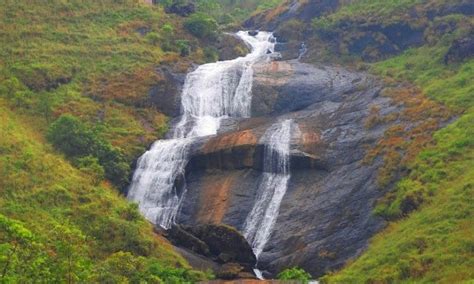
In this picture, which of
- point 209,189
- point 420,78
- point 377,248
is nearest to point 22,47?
point 209,189

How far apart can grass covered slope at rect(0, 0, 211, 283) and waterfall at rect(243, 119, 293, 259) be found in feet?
17.1

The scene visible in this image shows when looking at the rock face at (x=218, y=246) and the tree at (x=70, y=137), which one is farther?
the tree at (x=70, y=137)

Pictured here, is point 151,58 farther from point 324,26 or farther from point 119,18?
point 324,26

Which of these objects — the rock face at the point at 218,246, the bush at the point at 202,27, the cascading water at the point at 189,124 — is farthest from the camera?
the bush at the point at 202,27

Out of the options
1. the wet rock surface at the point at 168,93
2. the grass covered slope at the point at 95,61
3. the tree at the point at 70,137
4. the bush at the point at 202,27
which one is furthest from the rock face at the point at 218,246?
the bush at the point at 202,27

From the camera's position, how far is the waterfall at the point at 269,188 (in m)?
33.1

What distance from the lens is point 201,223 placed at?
34.6 m

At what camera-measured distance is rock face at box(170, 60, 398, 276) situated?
101 feet

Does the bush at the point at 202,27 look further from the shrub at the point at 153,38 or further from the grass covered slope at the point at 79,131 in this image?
the shrub at the point at 153,38

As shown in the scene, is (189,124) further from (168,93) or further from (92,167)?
(92,167)

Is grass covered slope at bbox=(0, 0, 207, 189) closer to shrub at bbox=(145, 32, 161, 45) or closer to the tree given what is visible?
shrub at bbox=(145, 32, 161, 45)

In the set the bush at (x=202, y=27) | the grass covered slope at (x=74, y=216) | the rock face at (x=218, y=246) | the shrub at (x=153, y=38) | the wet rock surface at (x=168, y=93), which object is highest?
the bush at (x=202, y=27)

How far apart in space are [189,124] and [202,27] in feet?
54.9

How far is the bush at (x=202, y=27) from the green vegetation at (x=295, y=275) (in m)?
34.5
